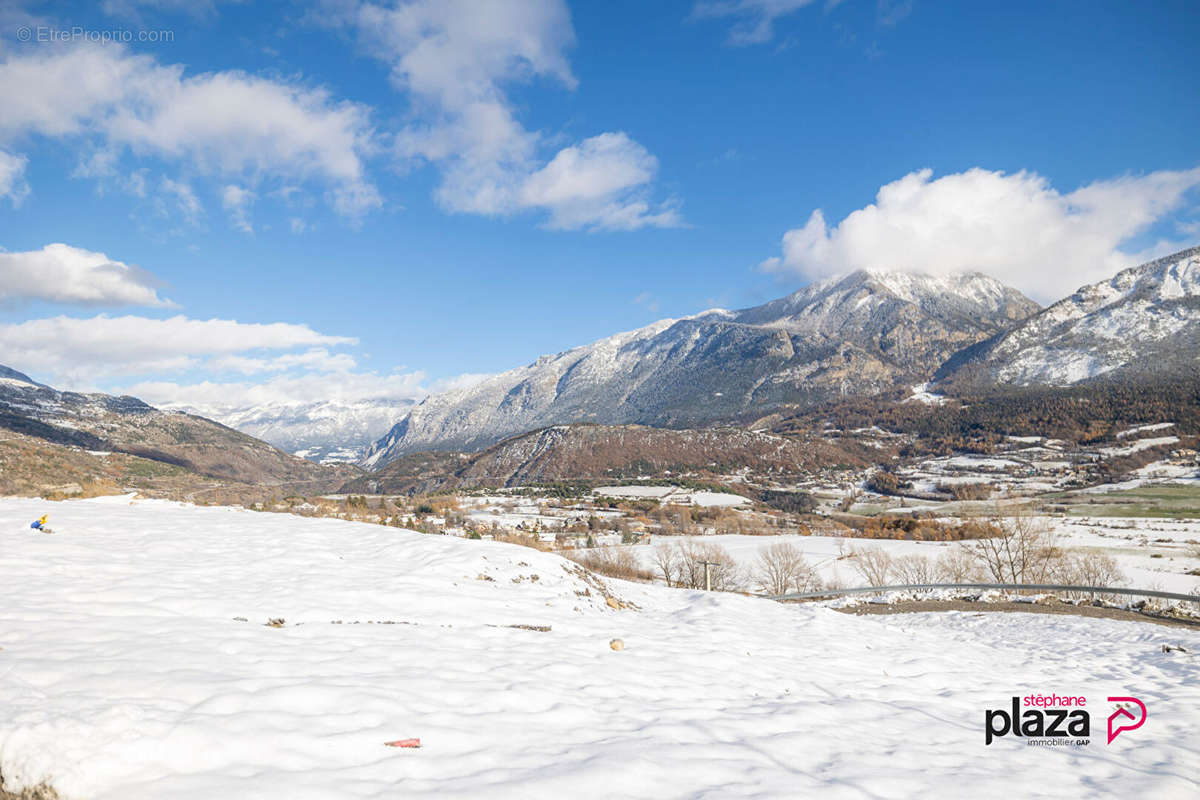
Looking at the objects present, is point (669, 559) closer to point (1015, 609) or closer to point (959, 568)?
point (959, 568)

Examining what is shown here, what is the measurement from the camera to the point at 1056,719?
8922 mm

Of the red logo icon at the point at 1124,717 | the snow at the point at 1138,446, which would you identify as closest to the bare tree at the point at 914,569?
the red logo icon at the point at 1124,717

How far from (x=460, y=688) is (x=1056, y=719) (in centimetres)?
950

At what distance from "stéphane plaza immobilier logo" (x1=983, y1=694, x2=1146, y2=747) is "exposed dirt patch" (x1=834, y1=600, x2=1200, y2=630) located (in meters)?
12.3

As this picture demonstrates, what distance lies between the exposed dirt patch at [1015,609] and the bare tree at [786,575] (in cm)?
1760

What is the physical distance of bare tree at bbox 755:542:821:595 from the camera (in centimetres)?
4194

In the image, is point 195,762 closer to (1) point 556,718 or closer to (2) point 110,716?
(2) point 110,716

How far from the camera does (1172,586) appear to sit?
35.6 meters

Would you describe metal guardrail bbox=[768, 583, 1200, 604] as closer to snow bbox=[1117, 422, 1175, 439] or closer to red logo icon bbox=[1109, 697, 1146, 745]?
red logo icon bbox=[1109, 697, 1146, 745]

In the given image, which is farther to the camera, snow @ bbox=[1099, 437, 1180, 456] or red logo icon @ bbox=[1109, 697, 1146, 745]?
snow @ bbox=[1099, 437, 1180, 456]


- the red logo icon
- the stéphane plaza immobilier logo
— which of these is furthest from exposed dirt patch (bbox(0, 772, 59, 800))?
the red logo icon

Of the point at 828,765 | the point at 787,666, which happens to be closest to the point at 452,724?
the point at 828,765

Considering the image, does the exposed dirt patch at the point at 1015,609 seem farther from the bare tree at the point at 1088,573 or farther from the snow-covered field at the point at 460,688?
the bare tree at the point at 1088,573

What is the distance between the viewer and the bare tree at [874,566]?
146ft
